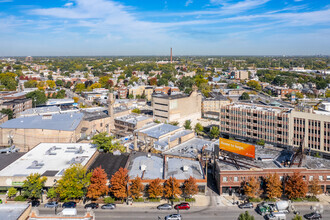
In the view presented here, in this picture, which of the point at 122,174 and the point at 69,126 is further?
the point at 69,126

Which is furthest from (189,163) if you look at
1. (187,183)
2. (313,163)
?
(313,163)

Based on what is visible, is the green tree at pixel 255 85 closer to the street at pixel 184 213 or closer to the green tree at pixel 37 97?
the green tree at pixel 37 97

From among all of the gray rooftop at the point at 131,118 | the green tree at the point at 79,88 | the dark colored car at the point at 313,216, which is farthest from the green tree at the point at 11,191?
the green tree at the point at 79,88

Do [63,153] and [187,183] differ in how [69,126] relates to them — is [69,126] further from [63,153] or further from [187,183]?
[187,183]

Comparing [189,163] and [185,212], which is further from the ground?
[189,163]

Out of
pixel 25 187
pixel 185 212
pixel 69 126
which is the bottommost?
pixel 185 212

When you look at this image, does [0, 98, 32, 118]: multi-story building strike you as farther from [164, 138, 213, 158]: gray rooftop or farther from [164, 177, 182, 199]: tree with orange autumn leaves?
[164, 177, 182, 199]: tree with orange autumn leaves
